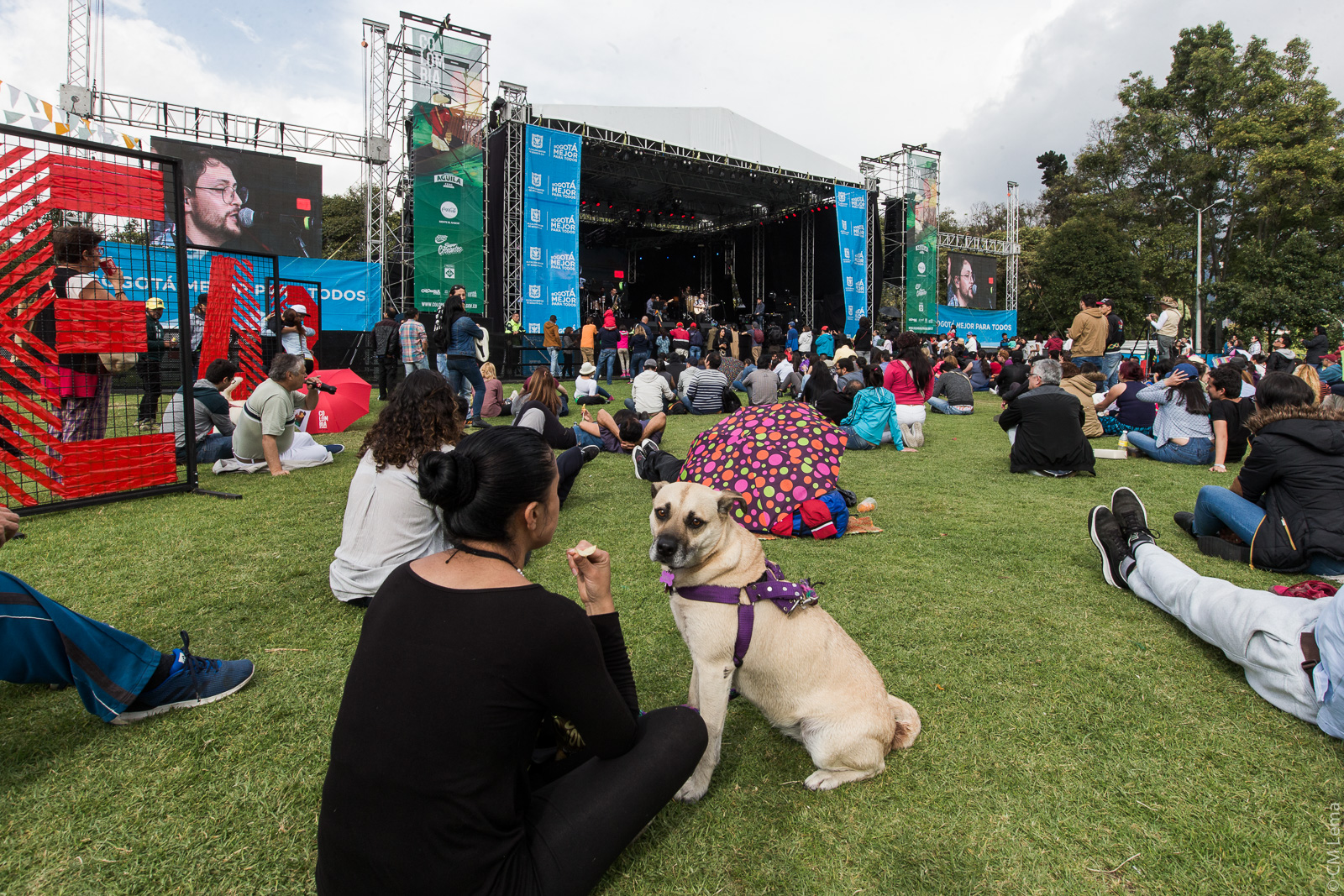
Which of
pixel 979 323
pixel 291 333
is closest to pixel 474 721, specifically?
pixel 291 333

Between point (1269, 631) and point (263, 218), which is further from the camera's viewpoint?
point (263, 218)

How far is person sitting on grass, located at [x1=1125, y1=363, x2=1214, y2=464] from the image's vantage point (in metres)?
8.02

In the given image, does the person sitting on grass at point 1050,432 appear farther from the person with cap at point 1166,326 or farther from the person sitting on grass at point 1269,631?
the person with cap at point 1166,326

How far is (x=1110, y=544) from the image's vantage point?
13.8 ft

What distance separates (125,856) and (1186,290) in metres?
46.3

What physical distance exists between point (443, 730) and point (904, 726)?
1.87 meters

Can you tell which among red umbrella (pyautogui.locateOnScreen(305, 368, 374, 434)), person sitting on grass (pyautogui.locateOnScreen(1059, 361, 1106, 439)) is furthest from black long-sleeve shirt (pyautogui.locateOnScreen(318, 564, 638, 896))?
person sitting on grass (pyautogui.locateOnScreen(1059, 361, 1106, 439))

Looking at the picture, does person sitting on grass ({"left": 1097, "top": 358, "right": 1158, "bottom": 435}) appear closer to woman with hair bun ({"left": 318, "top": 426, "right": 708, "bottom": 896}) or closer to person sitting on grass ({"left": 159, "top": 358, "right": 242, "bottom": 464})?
woman with hair bun ({"left": 318, "top": 426, "right": 708, "bottom": 896})

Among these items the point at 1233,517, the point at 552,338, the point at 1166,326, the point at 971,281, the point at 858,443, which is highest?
the point at 971,281

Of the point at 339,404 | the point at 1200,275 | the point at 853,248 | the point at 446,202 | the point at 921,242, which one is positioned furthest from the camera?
the point at 1200,275

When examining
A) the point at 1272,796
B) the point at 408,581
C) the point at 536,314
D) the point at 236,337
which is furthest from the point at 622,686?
the point at 536,314

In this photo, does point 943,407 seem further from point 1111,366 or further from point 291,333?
point 291,333

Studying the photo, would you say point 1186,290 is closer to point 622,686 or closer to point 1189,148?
point 1189,148

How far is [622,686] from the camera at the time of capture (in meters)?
2.04
